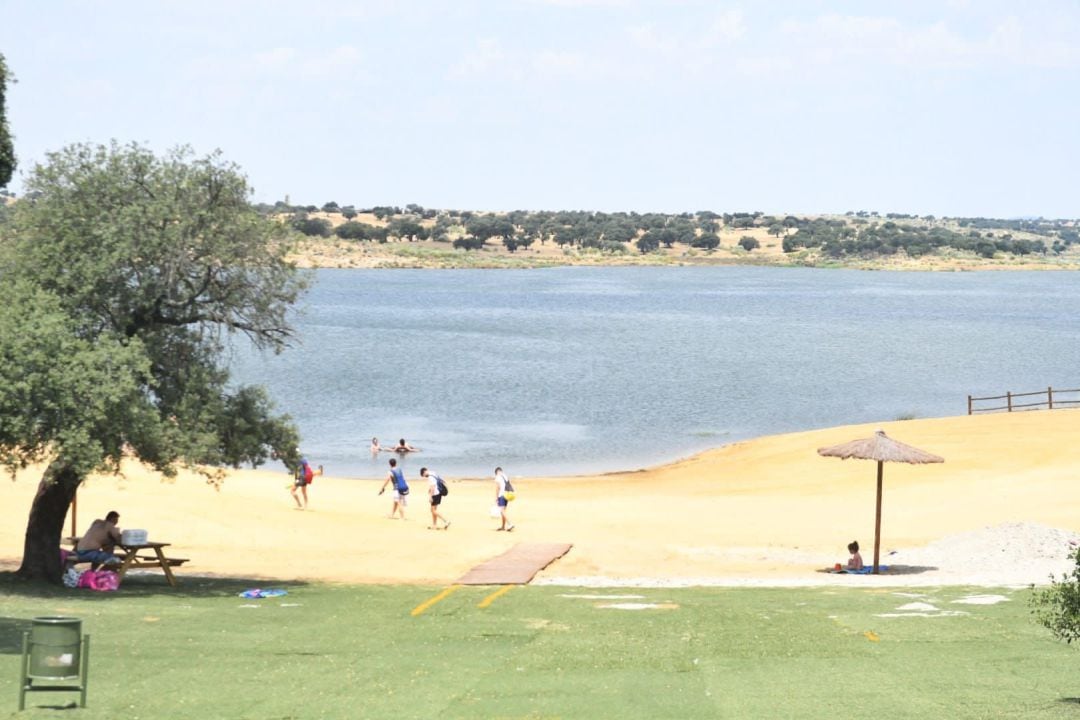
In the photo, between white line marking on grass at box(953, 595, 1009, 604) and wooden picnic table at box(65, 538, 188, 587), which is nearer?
white line marking on grass at box(953, 595, 1009, 604)

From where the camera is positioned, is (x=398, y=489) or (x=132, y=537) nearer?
(x=132, y=537)

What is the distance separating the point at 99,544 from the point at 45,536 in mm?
785

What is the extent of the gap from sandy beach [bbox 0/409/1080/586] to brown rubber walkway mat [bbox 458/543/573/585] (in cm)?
32

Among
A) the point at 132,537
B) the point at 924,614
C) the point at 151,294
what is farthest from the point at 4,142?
the point at 924,614

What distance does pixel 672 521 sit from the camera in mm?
34344

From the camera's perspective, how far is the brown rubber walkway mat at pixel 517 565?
2388 centimetres

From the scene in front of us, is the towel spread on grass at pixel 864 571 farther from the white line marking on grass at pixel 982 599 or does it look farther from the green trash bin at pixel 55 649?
the green trash bin at pixel 55 649

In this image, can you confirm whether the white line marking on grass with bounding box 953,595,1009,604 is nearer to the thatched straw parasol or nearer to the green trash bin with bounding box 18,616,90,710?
the thatched straw parasol

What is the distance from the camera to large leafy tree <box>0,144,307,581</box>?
66.1 feet

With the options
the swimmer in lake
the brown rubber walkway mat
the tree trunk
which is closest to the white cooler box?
the tree trunk

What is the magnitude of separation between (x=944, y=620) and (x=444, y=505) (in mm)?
19948

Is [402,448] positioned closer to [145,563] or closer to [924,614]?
[145,563]

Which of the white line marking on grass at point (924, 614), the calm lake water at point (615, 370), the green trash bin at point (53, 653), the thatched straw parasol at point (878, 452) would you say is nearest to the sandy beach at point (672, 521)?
the thatched straw parasol at point (878, 452)

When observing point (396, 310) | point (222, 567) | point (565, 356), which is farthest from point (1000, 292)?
point (222, 567)
